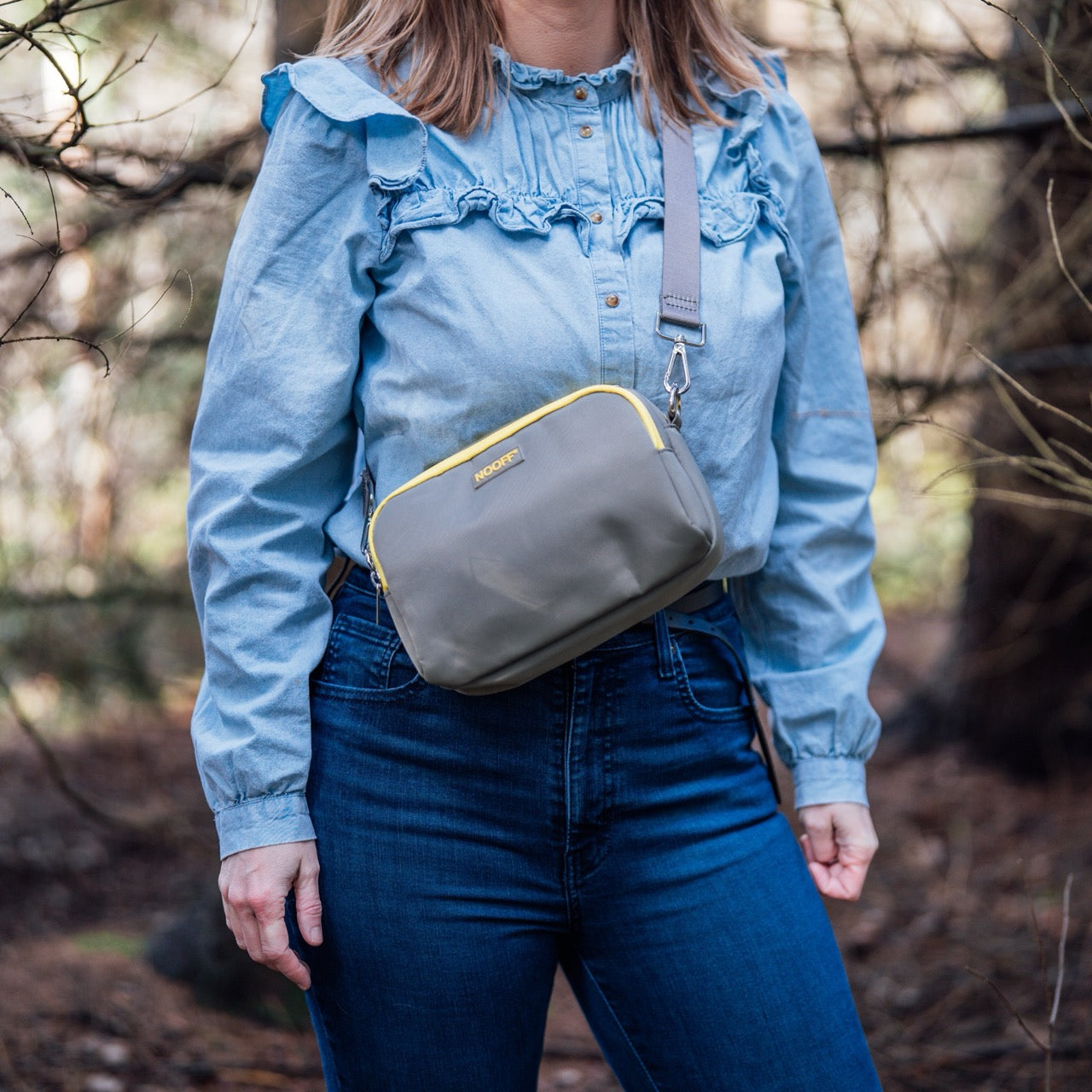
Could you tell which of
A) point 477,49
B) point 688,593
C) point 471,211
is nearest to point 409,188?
point 471,211

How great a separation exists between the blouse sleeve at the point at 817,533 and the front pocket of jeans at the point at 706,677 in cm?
10

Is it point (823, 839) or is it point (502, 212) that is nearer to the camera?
point (502, 212)

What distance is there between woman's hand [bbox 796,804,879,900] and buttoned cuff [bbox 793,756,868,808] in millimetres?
11

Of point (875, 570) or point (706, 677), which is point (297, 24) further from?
point (875, 570)

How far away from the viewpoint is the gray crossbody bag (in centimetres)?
111

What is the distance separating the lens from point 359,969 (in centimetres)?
123

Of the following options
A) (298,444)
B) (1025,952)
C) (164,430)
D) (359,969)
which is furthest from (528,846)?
(164,430)

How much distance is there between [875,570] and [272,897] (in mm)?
3041

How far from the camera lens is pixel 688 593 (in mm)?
1296

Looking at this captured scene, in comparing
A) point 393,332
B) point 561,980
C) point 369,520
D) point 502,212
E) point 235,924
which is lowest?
point 561,980

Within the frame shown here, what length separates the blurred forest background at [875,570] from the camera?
2.52 metres

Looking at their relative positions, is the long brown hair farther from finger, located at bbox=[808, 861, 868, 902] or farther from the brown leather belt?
finger, located at bbox=[808, 861, 868, 902]

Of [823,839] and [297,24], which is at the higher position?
[297,24]

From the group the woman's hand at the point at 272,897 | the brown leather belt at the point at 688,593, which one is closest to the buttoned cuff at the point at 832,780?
the brown leather belt at the point at 688,593
